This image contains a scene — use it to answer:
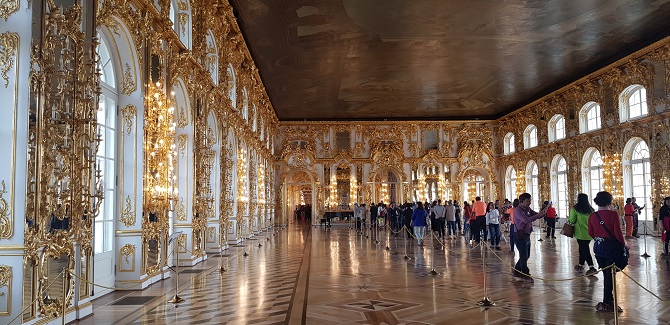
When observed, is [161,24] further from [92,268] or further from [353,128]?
[353,128]

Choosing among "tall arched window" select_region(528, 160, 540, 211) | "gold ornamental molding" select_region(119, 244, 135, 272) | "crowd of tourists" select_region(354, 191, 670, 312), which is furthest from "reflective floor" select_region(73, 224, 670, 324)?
"tall arched window" select_region(528, 160, 540, 211)

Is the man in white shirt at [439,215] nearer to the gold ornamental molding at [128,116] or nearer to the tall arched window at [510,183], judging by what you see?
the gold ornamental molding at [128,116]

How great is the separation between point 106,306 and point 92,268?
650 millimetres

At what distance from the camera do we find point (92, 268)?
6488 millimetres

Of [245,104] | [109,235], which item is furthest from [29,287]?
[245,104]

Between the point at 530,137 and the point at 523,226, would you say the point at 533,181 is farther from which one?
the point at 523,226

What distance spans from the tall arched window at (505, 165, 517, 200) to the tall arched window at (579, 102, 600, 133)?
27.1ft

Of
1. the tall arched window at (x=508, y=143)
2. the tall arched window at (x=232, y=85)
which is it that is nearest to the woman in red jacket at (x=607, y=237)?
the tall arched window at (x=232, y=85)

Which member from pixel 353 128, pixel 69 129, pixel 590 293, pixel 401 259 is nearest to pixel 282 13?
pixel 401 259

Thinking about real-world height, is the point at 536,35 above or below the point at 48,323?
above

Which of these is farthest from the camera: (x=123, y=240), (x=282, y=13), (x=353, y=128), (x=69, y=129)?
(x=353, y=128)

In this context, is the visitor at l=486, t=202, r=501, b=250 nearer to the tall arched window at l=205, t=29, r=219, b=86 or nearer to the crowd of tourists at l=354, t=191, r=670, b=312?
the crowd of tourists at l=354, t=191, r=670, b=312

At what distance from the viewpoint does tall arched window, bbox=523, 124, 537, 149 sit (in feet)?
99.0

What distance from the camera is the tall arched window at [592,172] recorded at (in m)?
23.2
